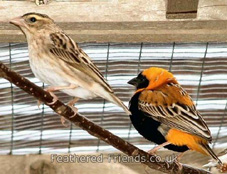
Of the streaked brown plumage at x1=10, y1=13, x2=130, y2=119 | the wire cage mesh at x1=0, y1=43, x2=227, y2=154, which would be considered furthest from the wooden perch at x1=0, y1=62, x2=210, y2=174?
the wire cage mesh at x1=0, y1=43, x2=227, y2=154

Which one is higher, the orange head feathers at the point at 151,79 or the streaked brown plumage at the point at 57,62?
the streaked brown plumage at the point at 57,62

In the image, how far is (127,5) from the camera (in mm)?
2053

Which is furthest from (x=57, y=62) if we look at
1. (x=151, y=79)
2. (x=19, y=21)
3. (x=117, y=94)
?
(x=117, y=94)

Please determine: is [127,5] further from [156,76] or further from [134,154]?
[134,154]

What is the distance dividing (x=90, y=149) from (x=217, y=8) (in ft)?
3.18

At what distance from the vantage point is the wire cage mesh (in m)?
2.47

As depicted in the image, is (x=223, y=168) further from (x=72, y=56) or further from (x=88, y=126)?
(x=72, y=56)

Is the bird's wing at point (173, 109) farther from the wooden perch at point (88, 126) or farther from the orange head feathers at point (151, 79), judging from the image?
the wooden perch at point (88, 126)

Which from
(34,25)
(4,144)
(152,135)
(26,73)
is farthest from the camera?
(4,144)

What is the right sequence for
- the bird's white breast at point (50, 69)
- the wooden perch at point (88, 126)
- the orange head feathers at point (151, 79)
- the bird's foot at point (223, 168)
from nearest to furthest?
1. the wooden perch at point (88, 126)
2. the bird's white breast at point (50, 69)
3. the orange head feathers at point (151, 79)
4. the bird's foot at point (223, 168)

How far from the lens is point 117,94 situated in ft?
8.51

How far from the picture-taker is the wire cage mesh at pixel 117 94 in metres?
2.47

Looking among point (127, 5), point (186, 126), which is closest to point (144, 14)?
point (127, 5)

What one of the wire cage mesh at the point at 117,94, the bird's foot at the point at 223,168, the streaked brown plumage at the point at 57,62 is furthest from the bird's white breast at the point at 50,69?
the bird's foot at the point at 223,168
